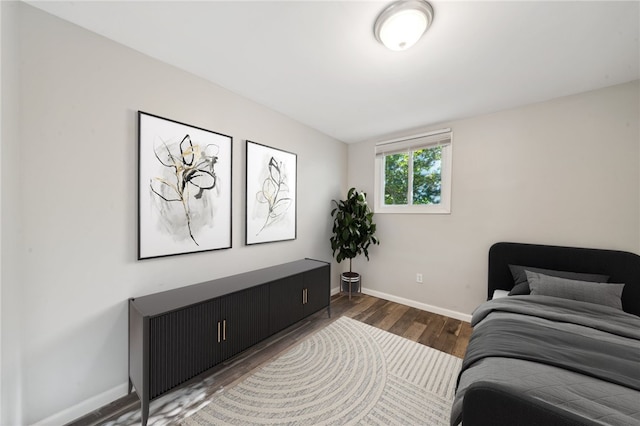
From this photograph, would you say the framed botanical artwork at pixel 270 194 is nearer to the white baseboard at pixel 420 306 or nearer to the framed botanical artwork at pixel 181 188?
the framed botanical artwork at pixel 181 188

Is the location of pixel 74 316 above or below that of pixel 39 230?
below

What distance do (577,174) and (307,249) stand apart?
2.99 metres

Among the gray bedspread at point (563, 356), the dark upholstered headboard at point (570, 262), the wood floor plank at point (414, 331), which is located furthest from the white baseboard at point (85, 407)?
the dark upholstered headboard at point (570, 262)

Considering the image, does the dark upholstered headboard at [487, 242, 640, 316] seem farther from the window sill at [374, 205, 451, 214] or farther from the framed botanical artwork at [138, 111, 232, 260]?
the framed botanical artwork at [138, 111, 232, 260]

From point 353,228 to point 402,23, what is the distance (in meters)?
2.36

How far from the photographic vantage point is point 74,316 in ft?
4.58

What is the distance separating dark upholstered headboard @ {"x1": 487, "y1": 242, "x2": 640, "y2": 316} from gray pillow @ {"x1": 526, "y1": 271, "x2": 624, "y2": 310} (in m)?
0.18

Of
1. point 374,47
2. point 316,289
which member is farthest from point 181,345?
point 374,47

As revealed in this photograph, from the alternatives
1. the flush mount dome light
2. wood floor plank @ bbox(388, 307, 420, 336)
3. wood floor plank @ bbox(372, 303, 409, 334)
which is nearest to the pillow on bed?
wood floor plank @ bbox(388, 307, 420, 336)


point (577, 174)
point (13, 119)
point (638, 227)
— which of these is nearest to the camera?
point (13, 119)

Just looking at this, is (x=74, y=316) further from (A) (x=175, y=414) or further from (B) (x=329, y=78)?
(B) (x=329, y=78)

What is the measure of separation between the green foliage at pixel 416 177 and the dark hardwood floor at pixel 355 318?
1520 millimetres

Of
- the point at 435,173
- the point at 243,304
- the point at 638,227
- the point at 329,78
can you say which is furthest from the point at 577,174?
the point at 243,304

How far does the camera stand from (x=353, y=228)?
3.26m
